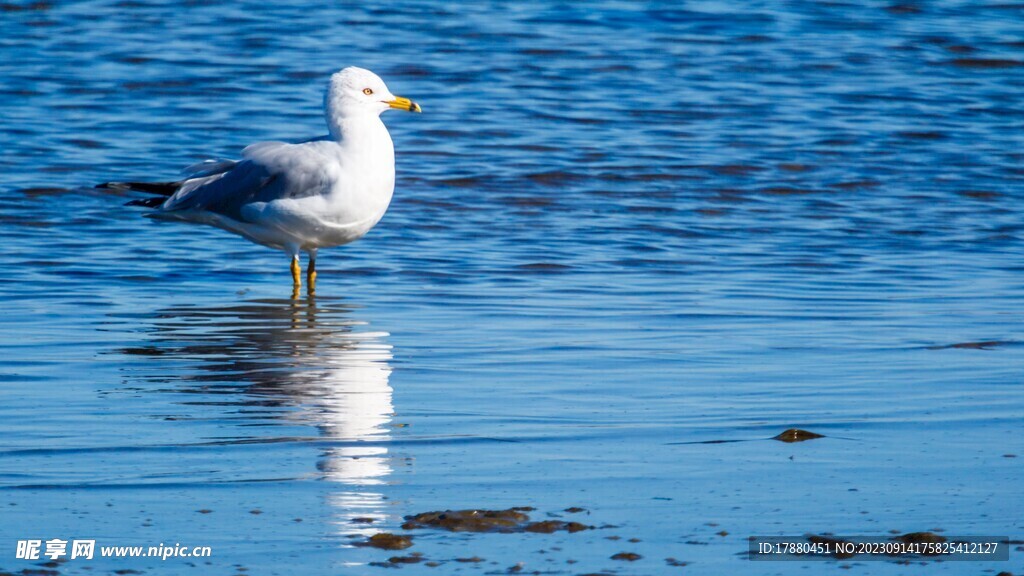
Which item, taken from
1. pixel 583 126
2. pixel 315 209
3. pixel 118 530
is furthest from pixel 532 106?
pixel 118 530

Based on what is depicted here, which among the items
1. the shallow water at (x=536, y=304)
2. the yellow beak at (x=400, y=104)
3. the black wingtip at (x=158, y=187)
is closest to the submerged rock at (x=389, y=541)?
the shallow water at (x=536, y=304)

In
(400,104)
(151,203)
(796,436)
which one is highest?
(400,104)

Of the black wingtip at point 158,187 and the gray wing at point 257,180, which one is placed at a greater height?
the gray wing at point 257,180

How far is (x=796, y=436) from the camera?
15.9 ft

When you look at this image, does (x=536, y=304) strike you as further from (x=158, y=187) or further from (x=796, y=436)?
(x=796, y=436)

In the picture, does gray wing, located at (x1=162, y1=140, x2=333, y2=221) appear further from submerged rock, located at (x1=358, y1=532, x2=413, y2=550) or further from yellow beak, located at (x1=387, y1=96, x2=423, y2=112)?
submerged rock, located at (x1=358, y1=532, x2=413, y2=550)

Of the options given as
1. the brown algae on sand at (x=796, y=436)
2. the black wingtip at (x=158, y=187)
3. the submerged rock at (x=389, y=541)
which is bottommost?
the black wingtip at (x=158, y=187)

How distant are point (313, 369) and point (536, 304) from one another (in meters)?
1.76

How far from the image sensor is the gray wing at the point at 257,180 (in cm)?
819

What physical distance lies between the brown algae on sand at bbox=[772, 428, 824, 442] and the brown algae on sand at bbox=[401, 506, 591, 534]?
3.69ft

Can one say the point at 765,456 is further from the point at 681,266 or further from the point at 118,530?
the point at 681,266

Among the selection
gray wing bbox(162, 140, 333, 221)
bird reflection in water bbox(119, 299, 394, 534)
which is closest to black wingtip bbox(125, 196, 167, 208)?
gray wing bbox(162, 140, 333, 221)

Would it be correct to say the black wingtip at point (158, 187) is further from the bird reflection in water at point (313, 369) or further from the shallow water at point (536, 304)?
the bird reflection in water at point (313, 369)

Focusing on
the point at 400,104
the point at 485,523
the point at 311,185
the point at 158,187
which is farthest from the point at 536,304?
the point at 485,523
